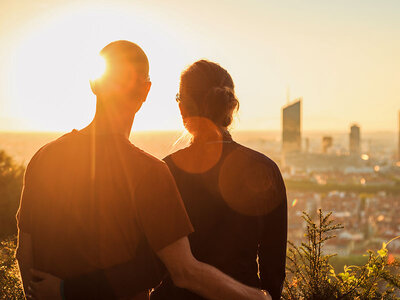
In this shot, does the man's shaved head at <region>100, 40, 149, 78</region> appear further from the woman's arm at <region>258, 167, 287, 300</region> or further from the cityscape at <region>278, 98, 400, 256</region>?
the cityscape at <region>278, 98, 400, 256</region>

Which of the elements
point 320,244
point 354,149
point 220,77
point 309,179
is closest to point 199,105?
point 220,77

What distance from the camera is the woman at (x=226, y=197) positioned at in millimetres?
1661

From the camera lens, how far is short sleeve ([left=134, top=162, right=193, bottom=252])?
3.72ft

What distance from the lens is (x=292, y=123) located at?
122 meters

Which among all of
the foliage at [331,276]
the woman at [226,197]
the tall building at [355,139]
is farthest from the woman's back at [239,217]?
the tall building at [355,139]

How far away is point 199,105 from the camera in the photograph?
1.80m

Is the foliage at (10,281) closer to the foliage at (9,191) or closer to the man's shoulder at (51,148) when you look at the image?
the man's shoulder at (51,148)

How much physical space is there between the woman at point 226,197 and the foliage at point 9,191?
260 inches

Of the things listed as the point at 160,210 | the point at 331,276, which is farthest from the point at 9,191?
the point at 160,210

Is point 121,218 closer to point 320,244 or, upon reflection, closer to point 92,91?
point 92,91

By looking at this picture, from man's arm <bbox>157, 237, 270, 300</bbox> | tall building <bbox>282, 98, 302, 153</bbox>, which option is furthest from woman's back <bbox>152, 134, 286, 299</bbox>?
tall building <bbox>282, 98, 302, 153</bbox>

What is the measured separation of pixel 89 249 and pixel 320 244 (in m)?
2.36

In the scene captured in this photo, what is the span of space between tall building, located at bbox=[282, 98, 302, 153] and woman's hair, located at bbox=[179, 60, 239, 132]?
118 metres

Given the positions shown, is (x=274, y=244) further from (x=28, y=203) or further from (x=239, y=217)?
(x=28, y=203)
